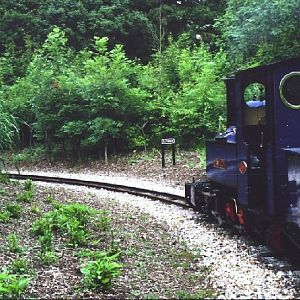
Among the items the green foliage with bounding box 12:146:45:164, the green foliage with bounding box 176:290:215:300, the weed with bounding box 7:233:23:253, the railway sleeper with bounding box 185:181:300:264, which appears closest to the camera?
the green foliage with bounding box 176:290:215:300

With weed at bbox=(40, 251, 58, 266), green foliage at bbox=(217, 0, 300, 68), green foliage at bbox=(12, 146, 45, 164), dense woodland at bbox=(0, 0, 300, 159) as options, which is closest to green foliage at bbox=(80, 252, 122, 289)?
weed at bbox=(40, 251, 58, 266)

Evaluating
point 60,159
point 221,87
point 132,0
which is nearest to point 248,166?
point 221,87

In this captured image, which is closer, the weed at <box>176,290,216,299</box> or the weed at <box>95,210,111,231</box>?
the weed at <box>176,290,216,299</box>

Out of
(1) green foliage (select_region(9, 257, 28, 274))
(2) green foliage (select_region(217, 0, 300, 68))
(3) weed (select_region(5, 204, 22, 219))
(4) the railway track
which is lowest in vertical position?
(4) the railway track

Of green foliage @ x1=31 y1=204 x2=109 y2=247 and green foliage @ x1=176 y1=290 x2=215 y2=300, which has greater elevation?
green foliage @ x1=31 y1=204 x2=109 y2=247

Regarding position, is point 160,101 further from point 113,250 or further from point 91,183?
point 113,250

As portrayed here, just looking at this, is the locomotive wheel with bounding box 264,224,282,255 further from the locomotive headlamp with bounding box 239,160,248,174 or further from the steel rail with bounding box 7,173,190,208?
the steel rail with bounding box 7,173,190,208

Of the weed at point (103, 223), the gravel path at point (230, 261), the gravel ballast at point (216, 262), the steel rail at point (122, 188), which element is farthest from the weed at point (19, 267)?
the steel rail at point (122, 188)

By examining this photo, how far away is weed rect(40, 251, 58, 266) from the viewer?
705cm

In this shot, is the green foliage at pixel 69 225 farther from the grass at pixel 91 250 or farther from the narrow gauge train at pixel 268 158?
the narrow gauge train at pixel 268 158

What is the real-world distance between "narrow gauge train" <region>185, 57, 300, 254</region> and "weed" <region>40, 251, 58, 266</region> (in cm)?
317

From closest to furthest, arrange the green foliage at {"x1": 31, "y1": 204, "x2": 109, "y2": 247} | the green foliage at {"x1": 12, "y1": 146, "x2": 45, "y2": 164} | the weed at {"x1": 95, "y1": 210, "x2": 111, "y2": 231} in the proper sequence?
1. the green foliage at {"x1": 31, "y1": 204, "x2": 109, "y2": 247}
2. the weed at {"x1": 95, "y1": 210, "x2": 111, "y2": 231}
3. the green foliage at {"x1": 12, "y1": 146, "x2": 45, "y2": 164}

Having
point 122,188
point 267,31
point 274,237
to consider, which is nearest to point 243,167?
point 274,237

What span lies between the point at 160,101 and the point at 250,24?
6326 millimetres
